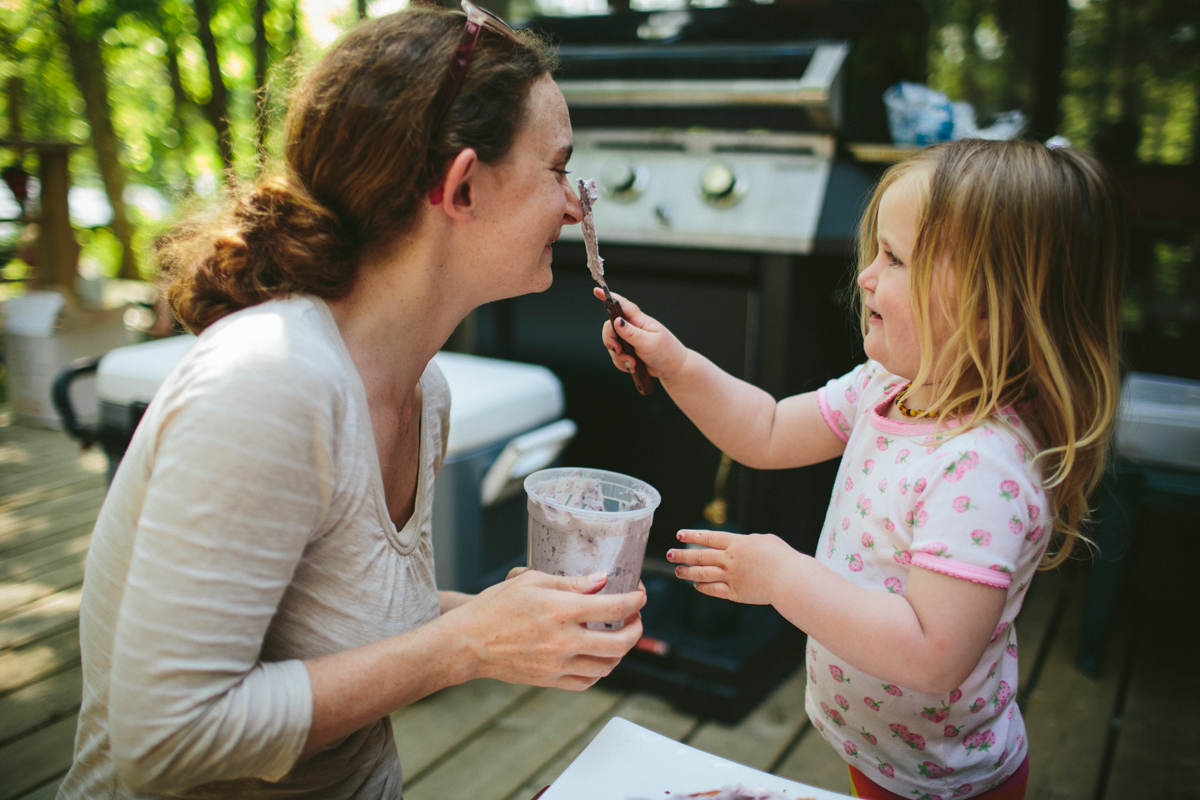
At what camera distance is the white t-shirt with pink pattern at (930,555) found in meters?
0.82

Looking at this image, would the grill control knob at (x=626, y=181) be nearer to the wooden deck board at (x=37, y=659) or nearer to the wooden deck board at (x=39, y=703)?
the wooden deck board at (x=39, y=703)

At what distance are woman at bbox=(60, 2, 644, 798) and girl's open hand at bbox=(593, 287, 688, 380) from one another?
0.13 metres

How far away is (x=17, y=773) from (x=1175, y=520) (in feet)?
10.4

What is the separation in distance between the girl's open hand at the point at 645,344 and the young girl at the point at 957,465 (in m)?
0.27

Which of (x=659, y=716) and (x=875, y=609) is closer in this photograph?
(x=875, y=609)

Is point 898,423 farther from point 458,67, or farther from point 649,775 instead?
point 458,67

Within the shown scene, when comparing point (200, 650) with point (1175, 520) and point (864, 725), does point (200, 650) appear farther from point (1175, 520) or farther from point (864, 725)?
point (1175, 520)

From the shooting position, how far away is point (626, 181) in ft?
6.95

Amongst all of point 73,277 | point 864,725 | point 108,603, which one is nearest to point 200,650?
point 108,603

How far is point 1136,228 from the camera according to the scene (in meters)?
2.76

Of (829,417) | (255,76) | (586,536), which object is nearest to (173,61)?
(255,76)

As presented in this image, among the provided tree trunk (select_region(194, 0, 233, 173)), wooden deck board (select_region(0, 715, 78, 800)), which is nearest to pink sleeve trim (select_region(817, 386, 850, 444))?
wooden deck board (select_region(0, 715, 78, 800))

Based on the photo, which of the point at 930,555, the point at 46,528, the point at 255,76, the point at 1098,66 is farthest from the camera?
the point at 255,76

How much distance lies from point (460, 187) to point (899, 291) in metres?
0.51
